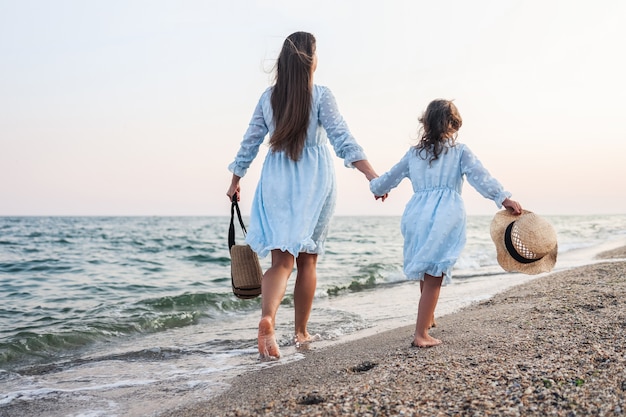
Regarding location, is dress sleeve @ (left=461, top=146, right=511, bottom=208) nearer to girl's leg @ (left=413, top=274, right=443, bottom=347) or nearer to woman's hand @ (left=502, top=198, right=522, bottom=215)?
woman's hand @ (left=502, top=198, right=522, bottom=215)

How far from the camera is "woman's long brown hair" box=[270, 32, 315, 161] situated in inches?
151

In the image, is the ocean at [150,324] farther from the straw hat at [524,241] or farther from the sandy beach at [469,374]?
the straw hat at [524,241]

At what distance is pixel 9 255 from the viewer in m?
13.9

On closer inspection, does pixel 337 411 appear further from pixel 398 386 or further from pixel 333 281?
pixel 333 281

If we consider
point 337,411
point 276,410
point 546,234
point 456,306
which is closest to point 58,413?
point 276,410

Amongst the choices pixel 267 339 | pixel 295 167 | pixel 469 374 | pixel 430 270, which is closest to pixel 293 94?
pixel 295 167

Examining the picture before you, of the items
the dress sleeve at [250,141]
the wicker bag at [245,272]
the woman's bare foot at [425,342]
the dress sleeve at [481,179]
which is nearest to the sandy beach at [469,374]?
the woman's bare foot at [425,342]

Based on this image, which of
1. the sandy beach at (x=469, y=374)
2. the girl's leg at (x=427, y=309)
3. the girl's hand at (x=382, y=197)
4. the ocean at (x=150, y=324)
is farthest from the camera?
the girl's hand at (x=382, y=197)

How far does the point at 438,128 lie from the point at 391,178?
47 cm

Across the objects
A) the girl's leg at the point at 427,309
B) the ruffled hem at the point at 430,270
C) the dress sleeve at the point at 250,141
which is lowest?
the girl's leg at the point at 427,309

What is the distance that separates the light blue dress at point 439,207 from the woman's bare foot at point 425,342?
38cm

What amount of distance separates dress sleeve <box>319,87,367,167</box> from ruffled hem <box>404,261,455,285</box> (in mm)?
830

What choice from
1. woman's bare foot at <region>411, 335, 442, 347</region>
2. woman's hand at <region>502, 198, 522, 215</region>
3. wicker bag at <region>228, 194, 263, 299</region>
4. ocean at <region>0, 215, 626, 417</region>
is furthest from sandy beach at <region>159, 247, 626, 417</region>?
woman's hand at <region>502, 198, 522, 215</region>

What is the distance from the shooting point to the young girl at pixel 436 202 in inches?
145
